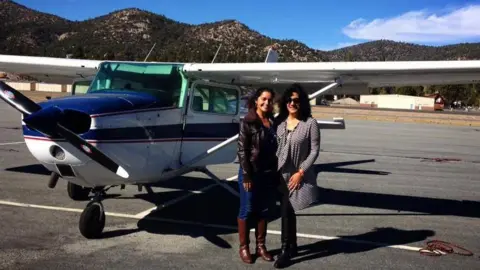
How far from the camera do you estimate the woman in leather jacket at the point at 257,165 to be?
4785 mm

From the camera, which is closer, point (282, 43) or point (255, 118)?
point (255, 118)

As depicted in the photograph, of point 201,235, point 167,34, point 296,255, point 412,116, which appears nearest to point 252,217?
point 296,255

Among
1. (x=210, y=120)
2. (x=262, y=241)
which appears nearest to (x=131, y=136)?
(x=262, y=241)

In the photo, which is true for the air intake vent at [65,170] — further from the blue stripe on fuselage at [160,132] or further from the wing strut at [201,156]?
the wing strut at [201,156]

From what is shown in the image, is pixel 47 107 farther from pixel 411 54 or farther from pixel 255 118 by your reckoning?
pixel 411 54

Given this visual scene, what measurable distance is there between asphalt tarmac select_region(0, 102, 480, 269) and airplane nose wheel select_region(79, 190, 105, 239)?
0.36ft

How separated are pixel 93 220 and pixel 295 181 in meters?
2.41

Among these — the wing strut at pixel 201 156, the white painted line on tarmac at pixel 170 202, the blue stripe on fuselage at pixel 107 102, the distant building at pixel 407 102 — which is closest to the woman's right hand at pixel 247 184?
the blue stripe on fuselage at pixel 107 102

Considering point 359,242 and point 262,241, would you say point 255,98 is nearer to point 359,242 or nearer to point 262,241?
point 262,241

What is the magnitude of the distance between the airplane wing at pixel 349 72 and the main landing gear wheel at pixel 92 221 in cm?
225

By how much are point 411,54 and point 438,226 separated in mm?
179096

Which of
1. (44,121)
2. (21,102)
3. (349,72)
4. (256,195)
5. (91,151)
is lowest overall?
(256,195)

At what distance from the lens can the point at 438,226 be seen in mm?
6773

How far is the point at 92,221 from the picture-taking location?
218 inches
